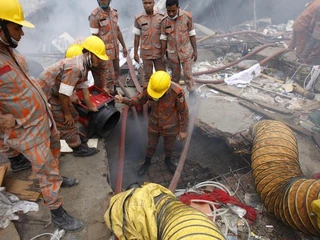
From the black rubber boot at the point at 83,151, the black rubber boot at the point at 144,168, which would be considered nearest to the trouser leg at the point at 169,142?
the black rubber boot at the point at 144,168

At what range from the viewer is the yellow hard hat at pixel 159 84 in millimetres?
3510

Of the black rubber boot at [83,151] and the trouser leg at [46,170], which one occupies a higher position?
the trouser leg at [46,170]

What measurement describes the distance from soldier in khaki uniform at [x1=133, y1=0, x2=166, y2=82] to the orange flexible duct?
306cm

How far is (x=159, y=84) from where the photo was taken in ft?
11.5

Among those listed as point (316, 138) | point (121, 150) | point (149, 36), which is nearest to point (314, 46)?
point (316, 138)

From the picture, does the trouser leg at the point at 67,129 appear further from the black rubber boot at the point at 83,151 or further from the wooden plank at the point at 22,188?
the wooden plank at the point at 22,188

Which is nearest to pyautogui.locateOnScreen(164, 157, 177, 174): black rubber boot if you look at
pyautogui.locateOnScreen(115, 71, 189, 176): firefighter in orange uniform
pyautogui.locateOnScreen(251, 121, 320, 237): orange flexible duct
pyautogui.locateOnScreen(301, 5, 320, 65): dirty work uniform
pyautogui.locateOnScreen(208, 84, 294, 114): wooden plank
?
pyautogui.locateOnScreen(115, 71, 189, 176): firefighter in orange uniform

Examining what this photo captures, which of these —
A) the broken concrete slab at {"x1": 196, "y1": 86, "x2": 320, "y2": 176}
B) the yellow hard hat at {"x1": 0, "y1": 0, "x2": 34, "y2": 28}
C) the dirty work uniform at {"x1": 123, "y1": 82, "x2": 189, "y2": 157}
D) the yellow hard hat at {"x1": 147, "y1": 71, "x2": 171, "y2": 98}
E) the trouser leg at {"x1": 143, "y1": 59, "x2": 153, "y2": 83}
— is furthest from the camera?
the trouser leg at {"x1": 143, "y1": 59, "x2": 153, "y2": 83}

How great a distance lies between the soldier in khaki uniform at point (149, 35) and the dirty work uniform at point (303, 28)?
5.49 metres

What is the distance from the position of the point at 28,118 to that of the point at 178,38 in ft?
13.1

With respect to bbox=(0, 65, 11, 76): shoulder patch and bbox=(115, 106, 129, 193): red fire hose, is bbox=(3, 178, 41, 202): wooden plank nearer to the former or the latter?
bbox=(115, 106, 129, 193): red fire hose

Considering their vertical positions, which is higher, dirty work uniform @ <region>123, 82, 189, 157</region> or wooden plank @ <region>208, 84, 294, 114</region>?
dirty work uniform @ <region>123, 82, 189, 157</region>

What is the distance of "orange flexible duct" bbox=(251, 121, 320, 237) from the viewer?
3137 mm

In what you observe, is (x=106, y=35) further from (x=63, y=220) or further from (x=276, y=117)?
(x=276, y=117)
